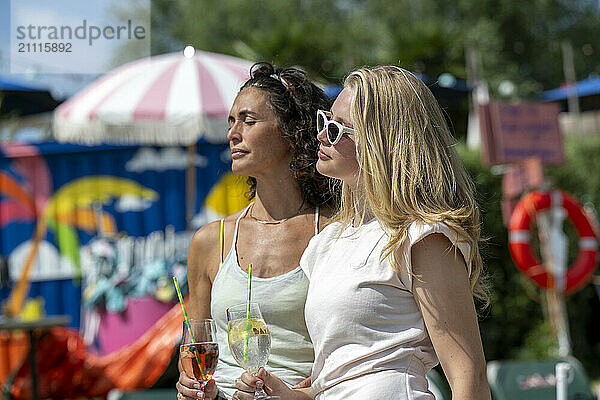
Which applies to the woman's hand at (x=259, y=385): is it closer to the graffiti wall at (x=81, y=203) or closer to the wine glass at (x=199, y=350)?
the wine glass at (x=199, y=350)

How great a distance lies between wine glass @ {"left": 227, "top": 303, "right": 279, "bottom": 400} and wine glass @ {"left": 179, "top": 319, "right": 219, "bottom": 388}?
5 centimetres

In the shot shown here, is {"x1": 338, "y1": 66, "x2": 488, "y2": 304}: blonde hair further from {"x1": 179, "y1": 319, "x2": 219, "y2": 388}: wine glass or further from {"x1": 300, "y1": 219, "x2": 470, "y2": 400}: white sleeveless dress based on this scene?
{"x1": 179, "y1": 319, "x2": 219, "y2": 388}: wine glass

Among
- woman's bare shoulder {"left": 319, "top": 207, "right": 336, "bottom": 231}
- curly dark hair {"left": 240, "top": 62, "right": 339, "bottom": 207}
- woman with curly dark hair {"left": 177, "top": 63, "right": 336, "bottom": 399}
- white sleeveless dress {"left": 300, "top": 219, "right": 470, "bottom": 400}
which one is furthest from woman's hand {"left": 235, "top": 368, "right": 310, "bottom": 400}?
curly dark hair {"left": 240, "top": 62, "right": 339, "bottom": 207}

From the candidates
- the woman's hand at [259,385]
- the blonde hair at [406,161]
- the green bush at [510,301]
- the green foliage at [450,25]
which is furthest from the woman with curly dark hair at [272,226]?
the green foliage at [450,25]

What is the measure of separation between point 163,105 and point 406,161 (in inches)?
177

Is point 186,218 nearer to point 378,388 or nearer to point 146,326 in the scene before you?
point 146,326

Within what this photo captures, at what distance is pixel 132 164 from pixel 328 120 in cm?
530

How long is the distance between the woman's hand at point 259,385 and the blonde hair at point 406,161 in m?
0.39

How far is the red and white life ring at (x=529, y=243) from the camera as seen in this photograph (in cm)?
644

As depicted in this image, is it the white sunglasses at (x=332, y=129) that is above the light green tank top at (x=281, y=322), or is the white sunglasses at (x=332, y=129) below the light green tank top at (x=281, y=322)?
above

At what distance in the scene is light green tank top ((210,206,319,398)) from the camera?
7.06ft

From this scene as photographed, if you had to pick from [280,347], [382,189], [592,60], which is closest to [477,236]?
[382,189]

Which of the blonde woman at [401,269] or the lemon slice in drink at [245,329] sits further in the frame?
the lemon slice in drink at [245,329]

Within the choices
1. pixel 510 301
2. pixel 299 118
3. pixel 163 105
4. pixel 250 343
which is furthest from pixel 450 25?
pixel 250 343
